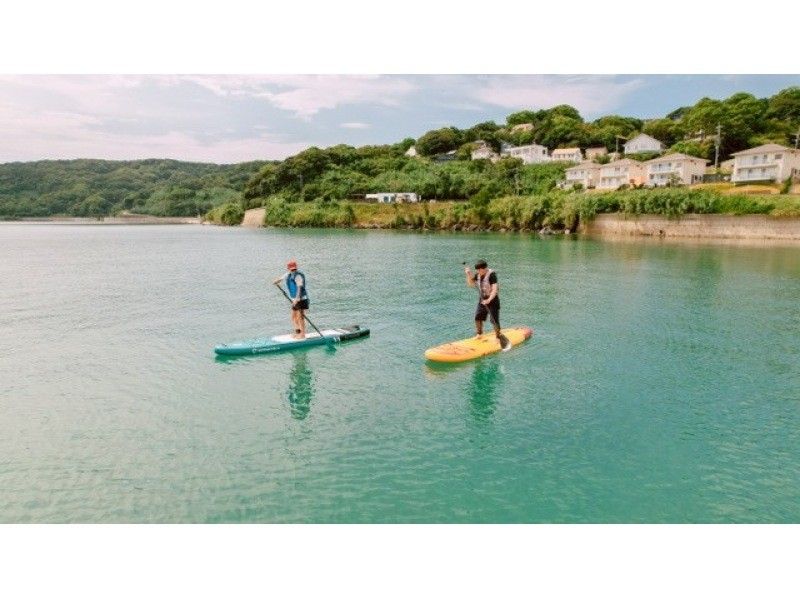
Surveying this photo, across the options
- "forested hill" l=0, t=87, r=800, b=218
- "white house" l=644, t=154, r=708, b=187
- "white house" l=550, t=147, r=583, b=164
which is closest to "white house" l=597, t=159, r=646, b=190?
"white house" l=644, t=154, r=708, b=187

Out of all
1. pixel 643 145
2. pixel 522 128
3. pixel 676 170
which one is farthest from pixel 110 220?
pixel 676 170

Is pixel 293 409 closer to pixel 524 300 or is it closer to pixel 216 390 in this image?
pixel 216 390

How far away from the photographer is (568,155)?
401 feet

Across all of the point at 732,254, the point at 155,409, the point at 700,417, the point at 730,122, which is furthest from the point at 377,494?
the point at 730,122

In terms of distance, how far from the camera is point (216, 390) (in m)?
13.7

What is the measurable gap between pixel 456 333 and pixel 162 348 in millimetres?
10538

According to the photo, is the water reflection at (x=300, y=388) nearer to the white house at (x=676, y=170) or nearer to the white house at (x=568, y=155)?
the white house at (x=676, y=170)

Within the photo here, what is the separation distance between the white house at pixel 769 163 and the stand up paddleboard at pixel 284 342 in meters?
82.3

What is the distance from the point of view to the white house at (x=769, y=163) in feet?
247

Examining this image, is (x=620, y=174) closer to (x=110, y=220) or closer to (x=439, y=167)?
(x=439, y=167)

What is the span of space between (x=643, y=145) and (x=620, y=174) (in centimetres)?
2115

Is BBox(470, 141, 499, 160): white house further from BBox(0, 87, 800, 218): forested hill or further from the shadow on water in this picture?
the shadow on water

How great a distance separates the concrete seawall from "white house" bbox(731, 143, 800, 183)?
54.4 ft

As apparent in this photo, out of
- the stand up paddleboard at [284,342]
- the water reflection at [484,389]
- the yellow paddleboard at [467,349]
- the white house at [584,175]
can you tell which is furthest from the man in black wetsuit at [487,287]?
the white house at [584,175]
